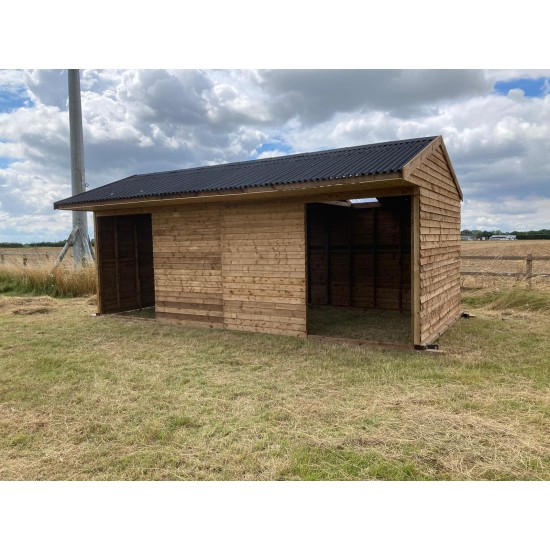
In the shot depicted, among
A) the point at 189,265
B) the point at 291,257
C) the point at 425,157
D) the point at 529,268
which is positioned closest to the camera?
the point at 425,157

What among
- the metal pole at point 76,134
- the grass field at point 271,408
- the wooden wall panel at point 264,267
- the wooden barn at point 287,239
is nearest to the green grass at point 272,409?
the grass field at point 271,408

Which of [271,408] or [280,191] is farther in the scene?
[280,191]

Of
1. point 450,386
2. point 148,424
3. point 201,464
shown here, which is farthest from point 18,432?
point 450,386

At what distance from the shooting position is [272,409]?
419 centimetres

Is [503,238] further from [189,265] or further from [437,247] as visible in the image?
[189,265]

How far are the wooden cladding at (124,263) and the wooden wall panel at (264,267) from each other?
3669 mm

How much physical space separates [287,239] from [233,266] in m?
1.24

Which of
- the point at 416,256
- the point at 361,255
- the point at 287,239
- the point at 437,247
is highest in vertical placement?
the point at 287,239

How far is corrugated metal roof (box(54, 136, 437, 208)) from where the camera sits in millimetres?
6238

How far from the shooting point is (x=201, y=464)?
3145 millimetres

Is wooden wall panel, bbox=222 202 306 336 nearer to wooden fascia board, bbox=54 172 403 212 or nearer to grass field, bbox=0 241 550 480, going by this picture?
wooden fascia board, bbox=54 172 403 212

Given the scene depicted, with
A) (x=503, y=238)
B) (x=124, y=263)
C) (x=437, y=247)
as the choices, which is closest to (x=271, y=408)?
(x=437, y=247)

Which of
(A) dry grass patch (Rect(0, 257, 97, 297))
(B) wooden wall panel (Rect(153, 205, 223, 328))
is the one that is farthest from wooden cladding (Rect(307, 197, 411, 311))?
(A) dry grass patch (Rect(0, 257, 97, 297))

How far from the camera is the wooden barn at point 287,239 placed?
255 inches
